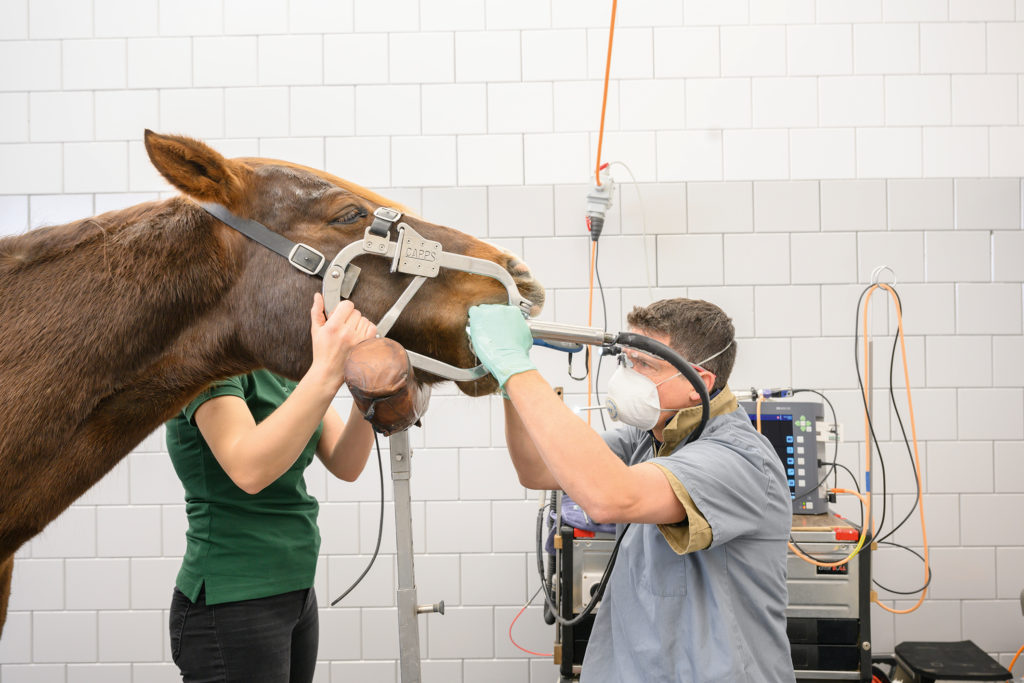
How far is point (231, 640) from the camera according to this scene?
1.37 m

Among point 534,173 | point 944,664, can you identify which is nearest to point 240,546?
point 534,173

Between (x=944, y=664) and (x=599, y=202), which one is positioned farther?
(x=599, y=202)

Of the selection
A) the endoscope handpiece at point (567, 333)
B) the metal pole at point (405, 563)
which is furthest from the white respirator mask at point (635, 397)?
the metal pole at point (405, 563)

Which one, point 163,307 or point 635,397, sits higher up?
point 163,307

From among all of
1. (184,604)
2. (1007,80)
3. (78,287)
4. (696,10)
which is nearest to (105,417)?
(78,287)

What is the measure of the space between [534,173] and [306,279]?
1.91m

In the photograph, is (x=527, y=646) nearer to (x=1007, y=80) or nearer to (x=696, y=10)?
(x=696, y=10)

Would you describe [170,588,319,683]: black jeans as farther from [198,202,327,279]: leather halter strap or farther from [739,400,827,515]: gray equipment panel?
[739,400,827,515]: gray equipment panel

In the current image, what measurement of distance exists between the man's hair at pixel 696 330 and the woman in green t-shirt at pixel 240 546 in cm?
72

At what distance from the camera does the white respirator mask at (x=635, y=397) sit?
147 centimetres

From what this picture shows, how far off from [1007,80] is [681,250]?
156cm

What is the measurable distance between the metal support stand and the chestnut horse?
0.48 feet

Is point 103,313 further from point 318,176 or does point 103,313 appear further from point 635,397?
point 635,397

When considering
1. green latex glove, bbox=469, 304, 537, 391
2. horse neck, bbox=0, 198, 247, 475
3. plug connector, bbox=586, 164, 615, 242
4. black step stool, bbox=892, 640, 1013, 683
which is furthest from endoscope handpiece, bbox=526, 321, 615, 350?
black step stool, bbox=892, 640, 1013, 683
